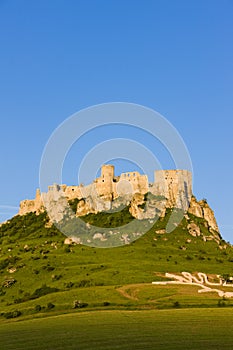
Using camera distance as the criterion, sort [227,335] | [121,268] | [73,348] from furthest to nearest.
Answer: [121,268] < [227,335] < [73,348]

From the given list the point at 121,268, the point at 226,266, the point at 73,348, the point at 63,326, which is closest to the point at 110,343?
the point at 73,348

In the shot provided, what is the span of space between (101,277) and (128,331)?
7851cm

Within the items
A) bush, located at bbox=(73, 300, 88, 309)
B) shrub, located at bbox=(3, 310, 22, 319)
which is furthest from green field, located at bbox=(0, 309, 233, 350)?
shrub, located at bbox=(3, 310, 22, 319)

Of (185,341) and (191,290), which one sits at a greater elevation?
(191,290)

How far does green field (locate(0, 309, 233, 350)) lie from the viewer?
61.2 meters

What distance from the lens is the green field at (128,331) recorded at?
61219mm

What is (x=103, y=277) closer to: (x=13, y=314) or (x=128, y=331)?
(x=13, y=314)

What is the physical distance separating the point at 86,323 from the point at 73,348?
863 inches

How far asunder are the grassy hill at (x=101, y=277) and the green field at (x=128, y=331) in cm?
1328

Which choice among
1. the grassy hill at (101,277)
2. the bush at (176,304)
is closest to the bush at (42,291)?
the grassy hill at (101,277)

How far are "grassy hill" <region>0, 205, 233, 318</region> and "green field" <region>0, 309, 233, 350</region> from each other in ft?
43.6

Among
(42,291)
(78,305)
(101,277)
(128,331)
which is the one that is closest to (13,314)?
(78,305)

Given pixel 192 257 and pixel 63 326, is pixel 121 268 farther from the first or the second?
pixel 63 326

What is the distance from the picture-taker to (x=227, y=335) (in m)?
65.7
